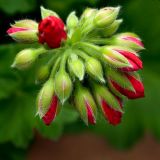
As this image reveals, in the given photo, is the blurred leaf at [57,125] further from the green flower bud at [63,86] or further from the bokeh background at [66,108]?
the green flower bud at [63,86]

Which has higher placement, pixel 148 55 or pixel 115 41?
pixel 115 41

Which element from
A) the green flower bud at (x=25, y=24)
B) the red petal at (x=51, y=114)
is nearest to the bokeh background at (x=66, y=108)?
the green flower bud at (x=25, y=24)

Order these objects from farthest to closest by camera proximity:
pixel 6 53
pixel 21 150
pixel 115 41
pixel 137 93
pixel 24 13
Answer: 1. pixel 21 150
2. pixel 24 13
3. pixel 6 53
4. pixel 115 41
5. pixel 137 93

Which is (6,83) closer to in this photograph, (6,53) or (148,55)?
(6,53)

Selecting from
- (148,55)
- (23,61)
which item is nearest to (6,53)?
(23,61)

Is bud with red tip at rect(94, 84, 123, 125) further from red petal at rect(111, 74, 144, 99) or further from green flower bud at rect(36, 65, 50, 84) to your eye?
green flower bud at rect(36, 65, 50, 84)
